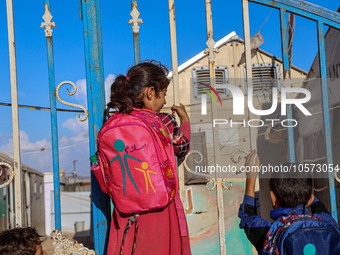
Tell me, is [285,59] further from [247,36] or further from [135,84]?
[135,84]

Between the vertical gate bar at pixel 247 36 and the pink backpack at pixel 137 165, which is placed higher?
the vertical gate bar at pixel 247 36

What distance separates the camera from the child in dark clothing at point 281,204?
5.70 feet

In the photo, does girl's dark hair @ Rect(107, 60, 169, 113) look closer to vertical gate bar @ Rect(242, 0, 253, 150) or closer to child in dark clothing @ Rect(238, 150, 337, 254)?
vertical gate bar @ Rect(242, 0, 253, 150)

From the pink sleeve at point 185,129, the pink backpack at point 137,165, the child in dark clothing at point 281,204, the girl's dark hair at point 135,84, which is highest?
the girl's dark hair at point 135,84

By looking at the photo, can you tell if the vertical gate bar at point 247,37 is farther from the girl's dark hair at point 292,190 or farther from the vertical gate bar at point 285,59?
the girl's dark hair at point 292,190

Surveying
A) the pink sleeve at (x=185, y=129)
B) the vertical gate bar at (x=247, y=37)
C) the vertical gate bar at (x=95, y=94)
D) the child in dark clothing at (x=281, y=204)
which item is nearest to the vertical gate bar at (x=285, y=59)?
the vertical gate bar at (x=247, y=37)

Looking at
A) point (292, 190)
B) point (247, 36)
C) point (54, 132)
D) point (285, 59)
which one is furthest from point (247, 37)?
point (54, 132)

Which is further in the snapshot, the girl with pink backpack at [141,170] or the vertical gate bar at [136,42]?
the vertical gate bar at [136,42]

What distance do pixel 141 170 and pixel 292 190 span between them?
0.67 m

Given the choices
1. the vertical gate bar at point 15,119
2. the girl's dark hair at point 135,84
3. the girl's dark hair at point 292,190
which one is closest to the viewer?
the girl's dark hair at point 292,190

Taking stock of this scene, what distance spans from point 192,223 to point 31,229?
356 inches

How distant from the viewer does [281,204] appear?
5.80 ft

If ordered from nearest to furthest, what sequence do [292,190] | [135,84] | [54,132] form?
[292,190], [135,84], [54,132]

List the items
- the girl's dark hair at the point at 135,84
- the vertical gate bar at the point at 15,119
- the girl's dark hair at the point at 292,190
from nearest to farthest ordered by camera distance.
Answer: the girl's dark hair at the point at 292,190
the girl's dark hair at the point at 135,84
the vertical gate bar at the point at 15,119
